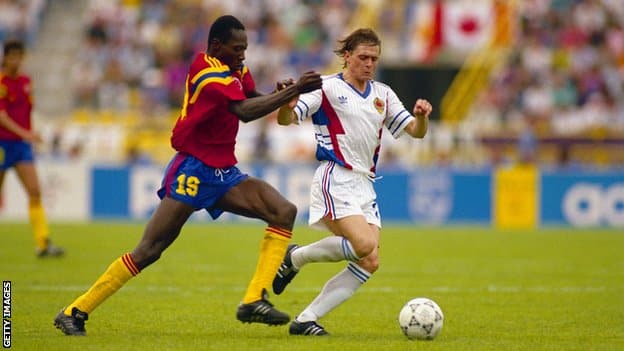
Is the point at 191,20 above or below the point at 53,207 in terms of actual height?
above

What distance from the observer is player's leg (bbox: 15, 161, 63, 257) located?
15.1 m

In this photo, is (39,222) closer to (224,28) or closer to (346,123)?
(346,123)

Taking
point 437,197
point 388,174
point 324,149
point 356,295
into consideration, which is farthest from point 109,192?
point 324,149

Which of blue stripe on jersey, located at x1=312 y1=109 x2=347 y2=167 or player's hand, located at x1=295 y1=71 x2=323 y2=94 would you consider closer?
player's hand, located at x1=295 y1=71 x2=323 y2=94

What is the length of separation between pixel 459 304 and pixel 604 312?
4.48 feet

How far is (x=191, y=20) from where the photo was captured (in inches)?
1250

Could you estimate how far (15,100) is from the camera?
1491cm

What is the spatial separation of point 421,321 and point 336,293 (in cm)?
71

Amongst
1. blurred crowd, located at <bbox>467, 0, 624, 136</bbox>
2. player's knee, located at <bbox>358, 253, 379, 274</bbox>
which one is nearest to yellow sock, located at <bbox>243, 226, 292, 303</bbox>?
player's knee, located at <bbox>358, 253, 379, 274</bbox>

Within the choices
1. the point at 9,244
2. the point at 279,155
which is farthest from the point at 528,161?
the point at 9,244

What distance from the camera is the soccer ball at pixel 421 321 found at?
845 cm

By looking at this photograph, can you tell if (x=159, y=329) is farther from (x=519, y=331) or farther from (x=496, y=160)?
(x=496, y=160)

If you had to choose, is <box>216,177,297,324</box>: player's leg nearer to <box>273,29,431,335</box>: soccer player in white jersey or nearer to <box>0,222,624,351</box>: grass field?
<box>273,29,431,335</box>: soccer player in white jersey

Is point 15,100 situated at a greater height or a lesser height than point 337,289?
greater
